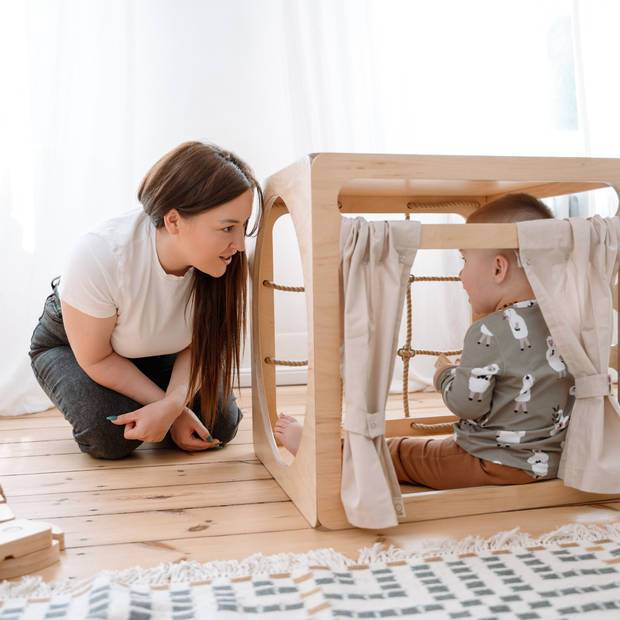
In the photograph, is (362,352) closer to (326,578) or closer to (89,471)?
(326,578)

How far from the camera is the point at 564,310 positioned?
3.29 feet

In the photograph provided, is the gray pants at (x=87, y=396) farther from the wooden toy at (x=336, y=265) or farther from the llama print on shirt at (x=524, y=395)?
the llama print on shirt at (x=524, y=395)

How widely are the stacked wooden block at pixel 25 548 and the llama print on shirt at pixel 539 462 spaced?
0.69 meters

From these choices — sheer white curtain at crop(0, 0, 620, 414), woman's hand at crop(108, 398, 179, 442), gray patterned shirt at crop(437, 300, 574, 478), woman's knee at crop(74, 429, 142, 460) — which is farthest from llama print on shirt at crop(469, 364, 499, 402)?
sheer white curtain at crop(0, 0, 620, 414)

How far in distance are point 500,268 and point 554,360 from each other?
6.7 inches

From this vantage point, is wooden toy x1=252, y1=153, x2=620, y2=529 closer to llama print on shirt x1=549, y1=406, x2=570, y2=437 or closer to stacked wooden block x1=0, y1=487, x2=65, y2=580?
llama print on shirt x1=549, y1=406, x2=570, y2=437

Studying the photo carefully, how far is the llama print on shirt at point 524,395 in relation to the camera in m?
1.01

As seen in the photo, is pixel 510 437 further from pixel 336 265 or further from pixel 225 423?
pixel 225 423

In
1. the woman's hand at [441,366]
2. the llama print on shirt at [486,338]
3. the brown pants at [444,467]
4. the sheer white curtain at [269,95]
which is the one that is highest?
the sheer white curtain at [269,95]

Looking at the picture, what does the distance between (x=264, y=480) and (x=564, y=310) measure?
583mm

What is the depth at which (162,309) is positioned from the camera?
1319 mm

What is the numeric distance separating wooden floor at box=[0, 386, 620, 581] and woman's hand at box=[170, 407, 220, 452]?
21 millimetres

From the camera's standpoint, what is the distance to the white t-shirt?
49.2 inches

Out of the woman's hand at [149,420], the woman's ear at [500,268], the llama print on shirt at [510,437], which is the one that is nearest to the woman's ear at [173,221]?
the woman's hand at [149,420]
